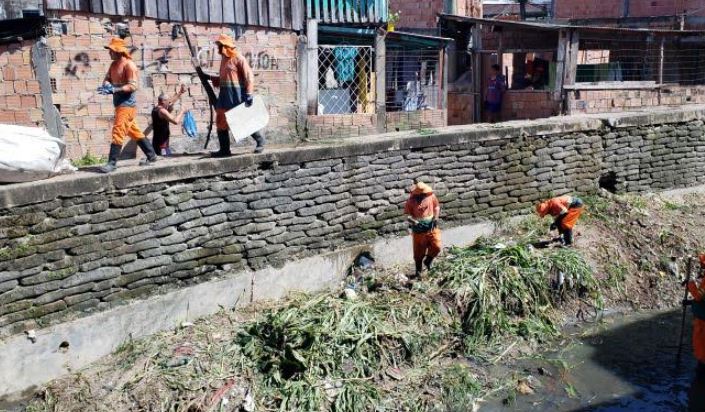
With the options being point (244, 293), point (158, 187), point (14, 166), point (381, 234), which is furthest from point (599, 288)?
point (14, 166)

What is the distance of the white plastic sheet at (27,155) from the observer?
6.42 m

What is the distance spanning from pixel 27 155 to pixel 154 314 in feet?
6.97

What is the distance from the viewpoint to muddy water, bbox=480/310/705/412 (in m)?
7.13

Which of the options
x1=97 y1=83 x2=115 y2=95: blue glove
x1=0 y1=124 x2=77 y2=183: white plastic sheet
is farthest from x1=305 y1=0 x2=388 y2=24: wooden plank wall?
x1=0 y1=124 x2=77 y2=183: white plastic sheet

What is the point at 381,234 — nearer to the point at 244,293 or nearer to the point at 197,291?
the point at 244,293

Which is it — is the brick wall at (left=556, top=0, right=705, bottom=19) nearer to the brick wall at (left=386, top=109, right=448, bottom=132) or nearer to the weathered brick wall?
the weathered brick wall

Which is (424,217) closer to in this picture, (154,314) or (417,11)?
(154,314)

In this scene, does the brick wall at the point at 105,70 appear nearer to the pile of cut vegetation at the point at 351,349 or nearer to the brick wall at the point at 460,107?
the pile of cut vegetation at the point at 351,349

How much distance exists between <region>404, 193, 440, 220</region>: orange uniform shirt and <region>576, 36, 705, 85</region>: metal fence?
7583 millimetres

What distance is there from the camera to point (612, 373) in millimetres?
7699

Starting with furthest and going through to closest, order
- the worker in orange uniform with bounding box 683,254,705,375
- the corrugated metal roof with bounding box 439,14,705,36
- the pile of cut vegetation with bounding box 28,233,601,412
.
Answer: the corrugated metal roof with bounding box 439,14,705,36, the worker in orange uniform with bounding box 683,254,705,375, the pile of cut vegetation with bounding box 28,233,601,412

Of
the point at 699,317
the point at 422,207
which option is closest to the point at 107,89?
the point at 422,207

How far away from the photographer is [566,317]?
8.95 meters

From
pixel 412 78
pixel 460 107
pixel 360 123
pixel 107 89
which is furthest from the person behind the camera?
pixel 460 107
